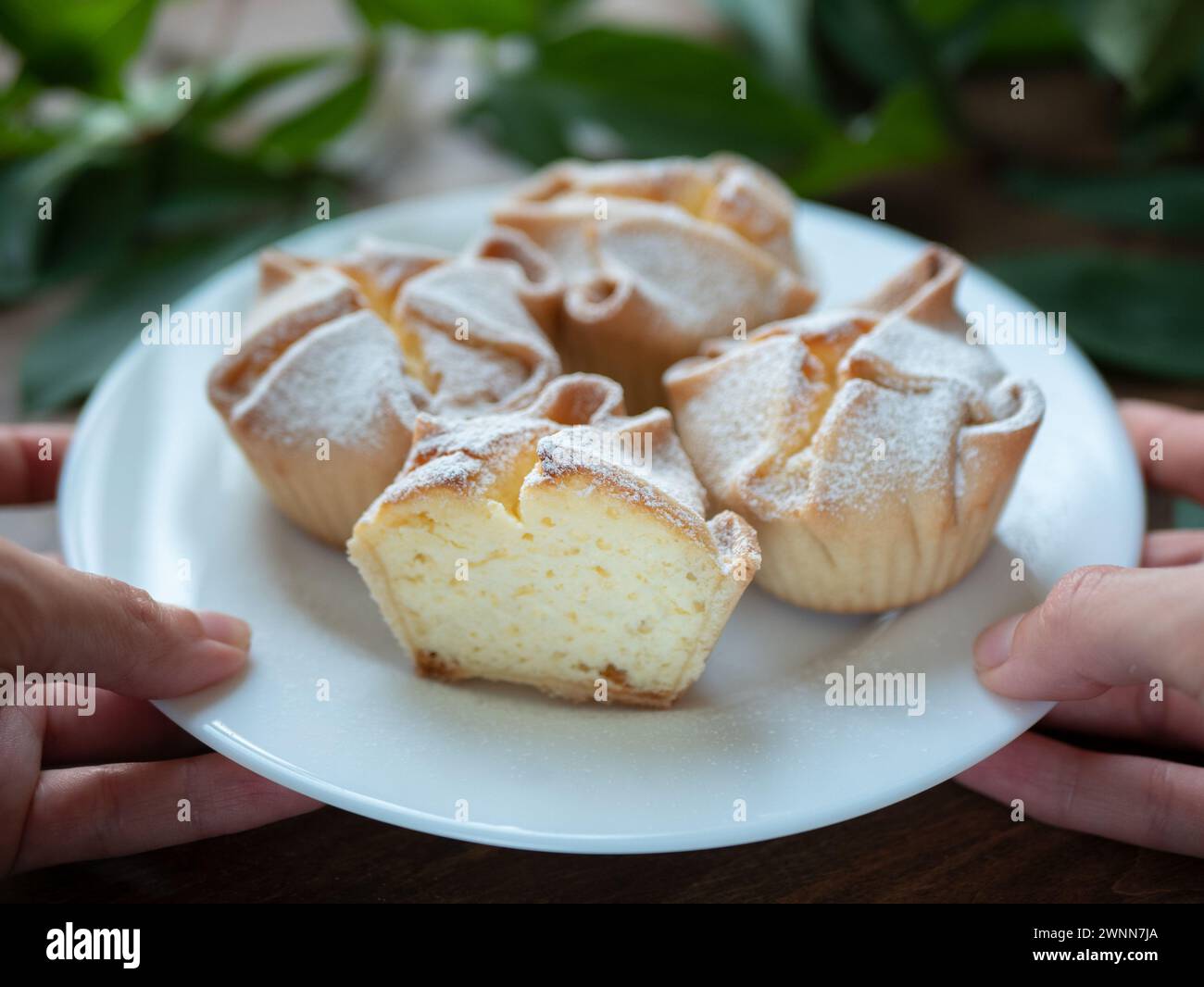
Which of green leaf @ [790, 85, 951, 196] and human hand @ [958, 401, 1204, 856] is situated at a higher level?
green leaf @ [790, 85, 951, 196]

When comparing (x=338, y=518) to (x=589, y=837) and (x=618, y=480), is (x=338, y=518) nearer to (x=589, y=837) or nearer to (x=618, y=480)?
(x=618, y=480)

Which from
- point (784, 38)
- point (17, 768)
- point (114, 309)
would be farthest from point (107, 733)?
point (784, 38)

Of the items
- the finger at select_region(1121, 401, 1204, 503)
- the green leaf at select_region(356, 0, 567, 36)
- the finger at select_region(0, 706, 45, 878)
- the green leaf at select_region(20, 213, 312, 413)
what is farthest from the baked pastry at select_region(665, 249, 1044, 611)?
the green leaf at select_region(356, 0, 567, 36)

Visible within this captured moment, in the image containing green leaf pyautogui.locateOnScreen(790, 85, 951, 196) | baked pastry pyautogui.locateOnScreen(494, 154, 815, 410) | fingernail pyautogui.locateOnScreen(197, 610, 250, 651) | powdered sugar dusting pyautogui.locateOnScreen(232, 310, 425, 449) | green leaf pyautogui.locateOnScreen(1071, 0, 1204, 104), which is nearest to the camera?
fingernail pyautogui.locateOnScreen(197, 610, 250, 651)

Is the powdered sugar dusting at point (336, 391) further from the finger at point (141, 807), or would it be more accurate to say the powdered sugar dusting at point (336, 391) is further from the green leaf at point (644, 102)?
the green leaf at point (644, 102)

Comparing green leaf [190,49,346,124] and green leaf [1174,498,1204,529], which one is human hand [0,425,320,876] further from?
green leaf [190,49,346,124]

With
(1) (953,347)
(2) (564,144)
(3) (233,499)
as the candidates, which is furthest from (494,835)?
(2) (564,144)
